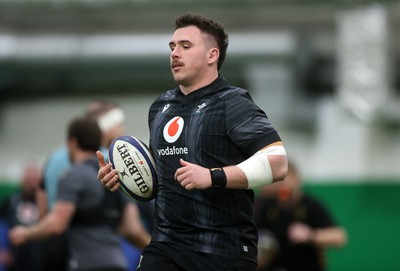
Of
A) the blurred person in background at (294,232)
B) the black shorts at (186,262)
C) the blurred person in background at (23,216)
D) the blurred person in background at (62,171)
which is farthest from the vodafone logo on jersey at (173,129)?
the blurred person in background at (23,216)

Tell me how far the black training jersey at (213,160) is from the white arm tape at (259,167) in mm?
45

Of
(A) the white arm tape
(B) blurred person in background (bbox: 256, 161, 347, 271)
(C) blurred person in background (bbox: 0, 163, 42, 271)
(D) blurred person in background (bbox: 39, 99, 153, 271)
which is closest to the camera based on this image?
(A) the white arm tape

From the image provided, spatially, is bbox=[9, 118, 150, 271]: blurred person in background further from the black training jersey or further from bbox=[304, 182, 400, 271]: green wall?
bbox=[304, 182, 400, 271]: green wall

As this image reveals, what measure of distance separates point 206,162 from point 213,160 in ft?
0.11

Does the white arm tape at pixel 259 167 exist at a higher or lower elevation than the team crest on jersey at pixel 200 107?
lower

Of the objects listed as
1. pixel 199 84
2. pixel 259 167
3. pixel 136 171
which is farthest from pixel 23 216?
pixel 259 167

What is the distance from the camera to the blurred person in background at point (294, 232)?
26.2ft

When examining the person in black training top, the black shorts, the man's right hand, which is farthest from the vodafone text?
the black shorts

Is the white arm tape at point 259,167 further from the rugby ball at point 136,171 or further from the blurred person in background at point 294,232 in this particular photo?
the blurred person in background at point 294,232

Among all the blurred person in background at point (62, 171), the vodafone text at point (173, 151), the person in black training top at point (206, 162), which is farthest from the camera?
the blurred person in background at point (62, 171)

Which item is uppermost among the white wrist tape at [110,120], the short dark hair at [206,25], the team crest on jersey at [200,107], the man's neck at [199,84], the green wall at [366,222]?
the short dark hair at [206,25]

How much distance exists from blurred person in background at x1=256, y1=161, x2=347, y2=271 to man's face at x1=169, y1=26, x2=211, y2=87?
3495mm

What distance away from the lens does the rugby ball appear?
4.70 metres

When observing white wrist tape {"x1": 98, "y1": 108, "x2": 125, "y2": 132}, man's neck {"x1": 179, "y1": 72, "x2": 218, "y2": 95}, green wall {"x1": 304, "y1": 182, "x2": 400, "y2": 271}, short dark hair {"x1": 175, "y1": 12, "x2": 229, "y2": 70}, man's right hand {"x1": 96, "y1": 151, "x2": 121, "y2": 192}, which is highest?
short dark hair {"x1": 175, "y1": 12, "x2": 229, "y2": 70}
